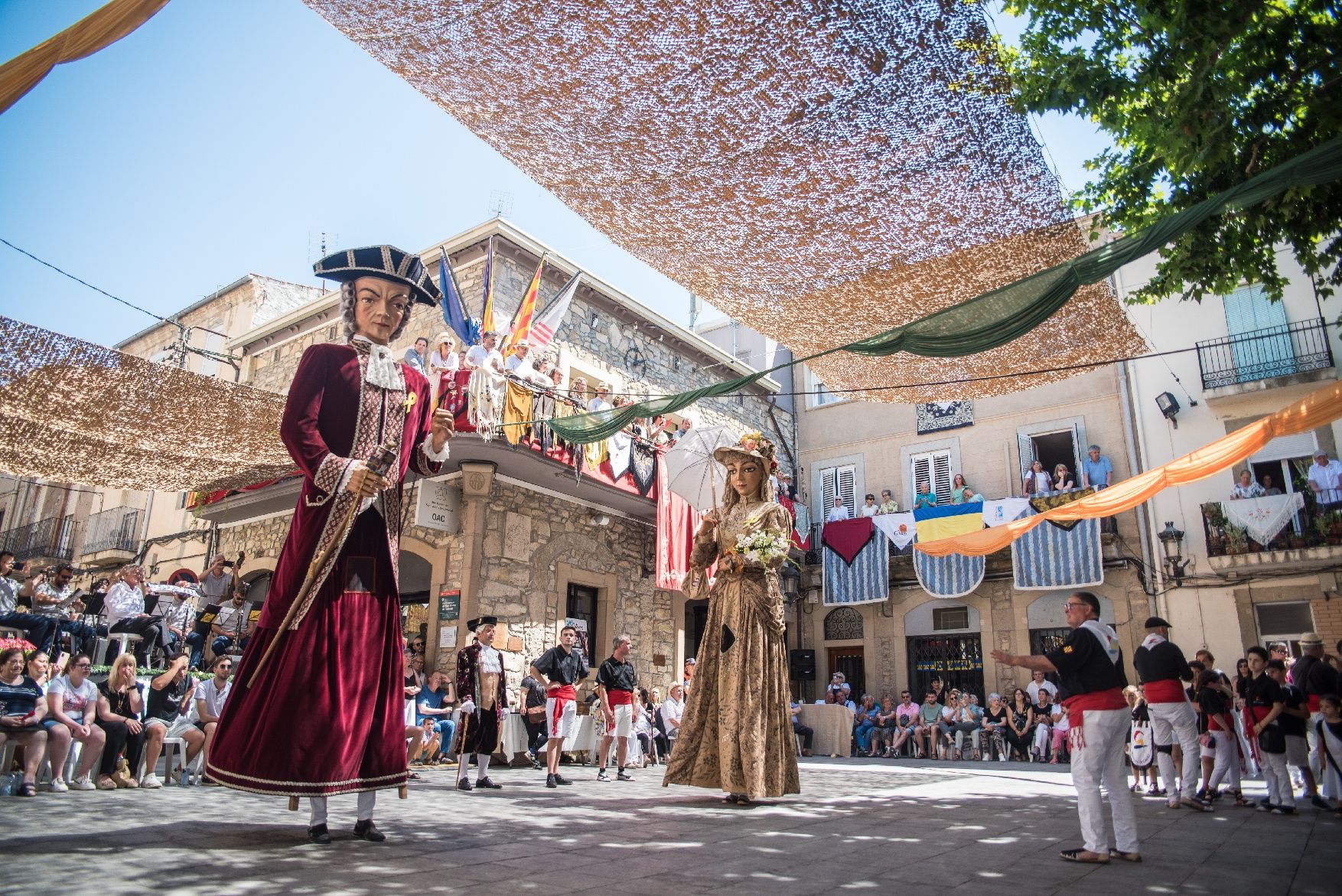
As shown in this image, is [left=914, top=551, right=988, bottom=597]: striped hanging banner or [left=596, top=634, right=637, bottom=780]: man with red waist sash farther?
[left=914, top=551, right=988, bottom=597]: striped hanging banner

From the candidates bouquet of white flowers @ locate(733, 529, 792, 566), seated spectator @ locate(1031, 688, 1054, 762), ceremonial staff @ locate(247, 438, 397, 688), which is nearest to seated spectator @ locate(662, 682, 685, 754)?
seated spectator @ locate(1031, 688, 1054, 762)

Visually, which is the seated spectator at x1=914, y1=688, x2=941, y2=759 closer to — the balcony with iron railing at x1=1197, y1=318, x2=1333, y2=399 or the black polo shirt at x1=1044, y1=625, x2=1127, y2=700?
the balcony with iron railing at x1=1197, y1=318, x2=1333, y2=399

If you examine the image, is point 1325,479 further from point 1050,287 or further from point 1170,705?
point 1050,287

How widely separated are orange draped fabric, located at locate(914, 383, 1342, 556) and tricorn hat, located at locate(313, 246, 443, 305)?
652 cm

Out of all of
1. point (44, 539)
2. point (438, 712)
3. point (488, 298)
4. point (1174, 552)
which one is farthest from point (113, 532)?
point (1174, 552)

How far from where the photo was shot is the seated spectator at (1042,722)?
15.2 m

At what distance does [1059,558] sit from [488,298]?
12.4m

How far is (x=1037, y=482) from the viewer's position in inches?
733

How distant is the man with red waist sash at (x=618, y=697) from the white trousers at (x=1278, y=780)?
6180mm

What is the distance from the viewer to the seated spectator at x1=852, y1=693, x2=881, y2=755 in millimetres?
17734

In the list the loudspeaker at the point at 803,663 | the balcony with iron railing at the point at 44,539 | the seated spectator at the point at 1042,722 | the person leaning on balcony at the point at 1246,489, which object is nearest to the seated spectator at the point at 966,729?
the seated spectator at the point at 1042,722

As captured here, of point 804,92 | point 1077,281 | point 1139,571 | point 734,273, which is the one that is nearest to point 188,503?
point 734,273

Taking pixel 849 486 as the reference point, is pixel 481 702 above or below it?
below

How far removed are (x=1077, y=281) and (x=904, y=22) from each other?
1841mm
